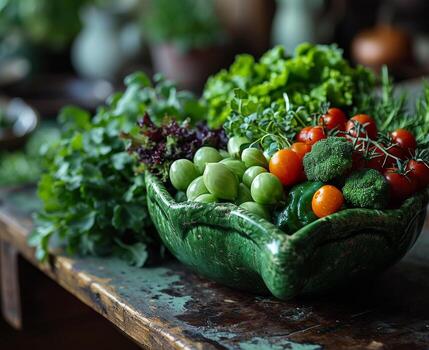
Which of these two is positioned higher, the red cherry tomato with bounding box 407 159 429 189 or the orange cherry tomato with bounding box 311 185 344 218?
the red cherry tomato with bounding box 407 159 429 189

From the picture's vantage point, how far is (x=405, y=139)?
104 centimetres

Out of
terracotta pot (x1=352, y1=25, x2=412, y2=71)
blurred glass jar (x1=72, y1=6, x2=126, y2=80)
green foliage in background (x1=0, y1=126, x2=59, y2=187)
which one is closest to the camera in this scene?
green foliage in background (x1=0, y1=126, x2=59, y2=187)

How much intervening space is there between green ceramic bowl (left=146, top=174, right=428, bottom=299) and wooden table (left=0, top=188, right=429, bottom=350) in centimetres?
4

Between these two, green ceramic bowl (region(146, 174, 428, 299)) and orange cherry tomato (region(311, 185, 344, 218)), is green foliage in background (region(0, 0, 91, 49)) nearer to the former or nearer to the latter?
green ceramic bowl (region(146, 174, 428, 299))

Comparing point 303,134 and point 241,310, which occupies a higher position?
point 303,134

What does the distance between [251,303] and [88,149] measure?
470mm

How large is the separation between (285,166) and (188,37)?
2567 millimetres

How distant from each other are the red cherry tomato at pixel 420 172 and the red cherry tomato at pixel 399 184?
0.02 metres

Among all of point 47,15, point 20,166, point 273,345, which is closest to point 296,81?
point 273,345

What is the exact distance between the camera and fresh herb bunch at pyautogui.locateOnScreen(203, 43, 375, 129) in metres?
1.20

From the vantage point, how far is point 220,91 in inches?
51.1

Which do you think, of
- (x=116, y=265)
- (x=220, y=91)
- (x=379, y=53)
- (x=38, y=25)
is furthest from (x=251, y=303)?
(x=38, y=25)

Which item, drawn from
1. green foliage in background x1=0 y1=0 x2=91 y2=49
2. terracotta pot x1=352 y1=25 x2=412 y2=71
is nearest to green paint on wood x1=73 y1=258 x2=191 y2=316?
terracotta pot x1=352 y1=25 x2=412 y2=71

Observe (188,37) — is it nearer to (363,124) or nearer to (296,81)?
(296,81)
